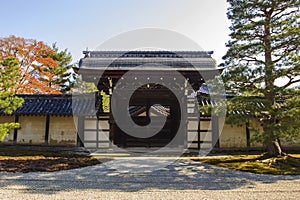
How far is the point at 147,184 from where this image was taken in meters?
5.12

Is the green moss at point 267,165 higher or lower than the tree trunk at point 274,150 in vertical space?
lower

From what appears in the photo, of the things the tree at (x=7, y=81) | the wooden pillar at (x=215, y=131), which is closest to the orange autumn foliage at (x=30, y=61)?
the tree at (x=7, y=81)

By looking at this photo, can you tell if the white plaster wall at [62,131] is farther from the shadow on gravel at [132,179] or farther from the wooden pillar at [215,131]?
the wooden pillar at [215,131]

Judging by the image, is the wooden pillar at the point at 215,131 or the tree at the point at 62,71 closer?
the wooden pillar at the point at 215,131

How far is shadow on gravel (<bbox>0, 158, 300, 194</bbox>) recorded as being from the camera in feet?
16.1

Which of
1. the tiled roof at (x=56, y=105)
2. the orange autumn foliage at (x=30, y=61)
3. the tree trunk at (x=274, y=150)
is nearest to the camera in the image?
the tree trunk at (x=274, y=150)

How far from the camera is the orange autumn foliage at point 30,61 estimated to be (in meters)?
18.0

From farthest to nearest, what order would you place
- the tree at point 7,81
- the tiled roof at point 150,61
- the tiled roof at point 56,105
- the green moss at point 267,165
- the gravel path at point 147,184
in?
the tiled roof at point 56,105
the tiled roof at point 150,61
the tree at point 7,81
the green moss at point 267,165
the gravel path at point 147,184

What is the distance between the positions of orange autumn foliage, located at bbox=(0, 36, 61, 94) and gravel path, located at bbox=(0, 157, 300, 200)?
1433cm

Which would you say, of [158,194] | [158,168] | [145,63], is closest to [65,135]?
[145,63]

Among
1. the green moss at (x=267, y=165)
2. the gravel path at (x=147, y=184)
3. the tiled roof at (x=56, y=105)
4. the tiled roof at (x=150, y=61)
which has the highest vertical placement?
the tiled roof at (x=150, y=61)

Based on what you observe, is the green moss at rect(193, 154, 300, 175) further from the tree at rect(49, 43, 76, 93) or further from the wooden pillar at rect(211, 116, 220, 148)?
the tree at rect(49, 43, 76, 93)

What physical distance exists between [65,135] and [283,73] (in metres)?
9.75

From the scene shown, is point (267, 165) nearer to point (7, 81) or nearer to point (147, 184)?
point (147, 184)
